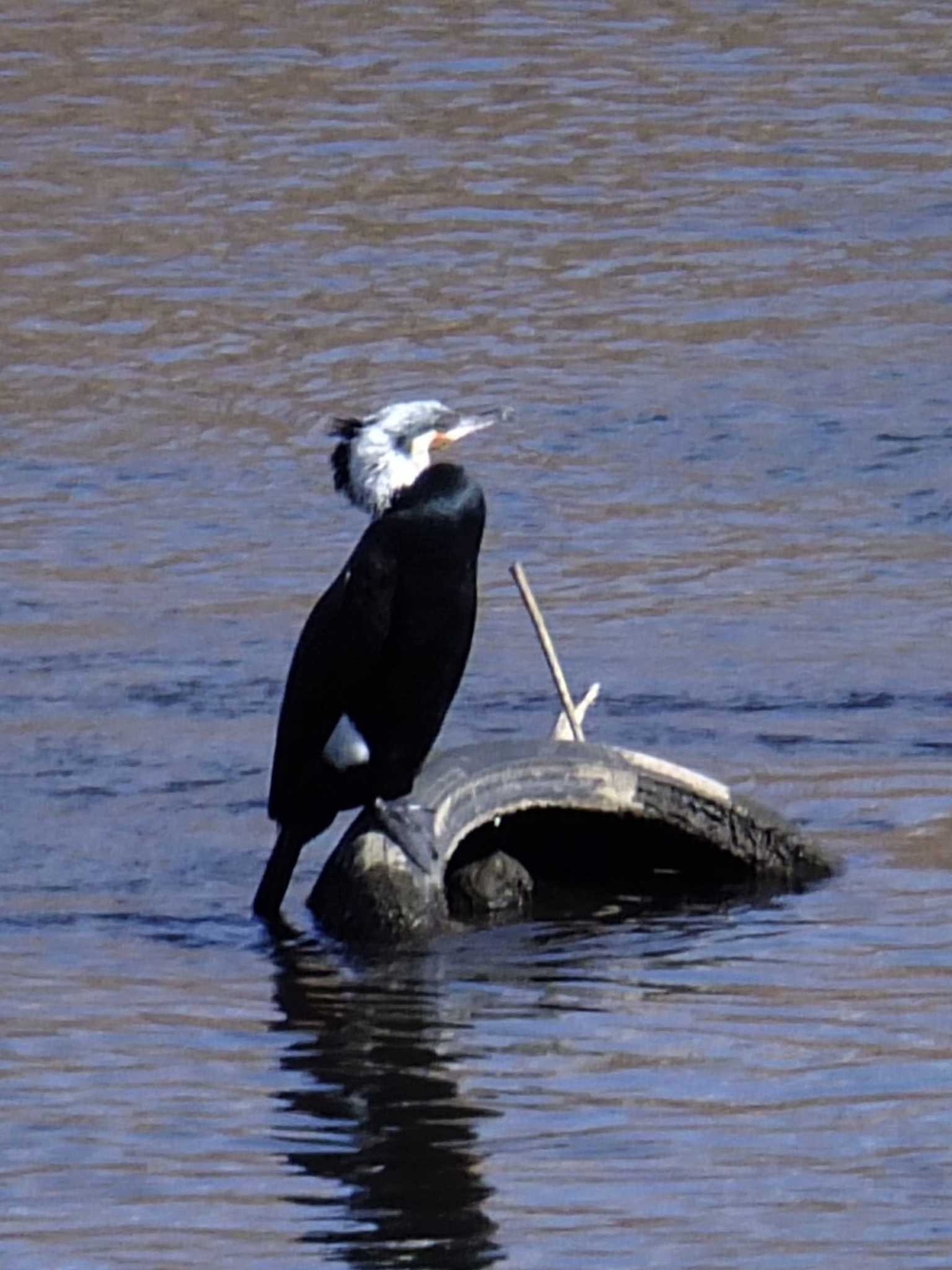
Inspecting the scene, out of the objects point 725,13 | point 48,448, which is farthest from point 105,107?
point 48,448

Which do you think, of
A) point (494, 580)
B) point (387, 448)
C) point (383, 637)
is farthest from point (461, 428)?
point (494, 580)

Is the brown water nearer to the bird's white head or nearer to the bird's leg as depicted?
the bird's leg

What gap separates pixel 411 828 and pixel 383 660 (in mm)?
361

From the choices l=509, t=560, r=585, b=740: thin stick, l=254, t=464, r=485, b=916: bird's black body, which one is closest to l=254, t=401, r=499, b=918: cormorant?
l=254, t=464, r=485, b=916: bird's black body

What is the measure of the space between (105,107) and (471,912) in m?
9.98

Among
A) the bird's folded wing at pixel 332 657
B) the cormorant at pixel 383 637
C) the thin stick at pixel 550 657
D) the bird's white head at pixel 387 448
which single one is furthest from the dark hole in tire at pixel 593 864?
the bird's white head at pixel 387 448

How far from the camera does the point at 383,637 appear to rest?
716cm

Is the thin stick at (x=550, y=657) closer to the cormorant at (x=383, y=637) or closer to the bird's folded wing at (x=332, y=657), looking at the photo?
the cormorant at (x=383, y=637)

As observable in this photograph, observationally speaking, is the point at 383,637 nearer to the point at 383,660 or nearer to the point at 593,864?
the point at 383,660

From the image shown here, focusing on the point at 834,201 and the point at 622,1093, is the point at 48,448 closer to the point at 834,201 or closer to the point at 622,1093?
the point at 834,201

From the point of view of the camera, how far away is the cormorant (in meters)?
7.09

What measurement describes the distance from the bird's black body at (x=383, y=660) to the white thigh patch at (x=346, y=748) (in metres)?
0.01

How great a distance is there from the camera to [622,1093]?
19.6ft

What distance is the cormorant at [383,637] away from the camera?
23.3 ft
